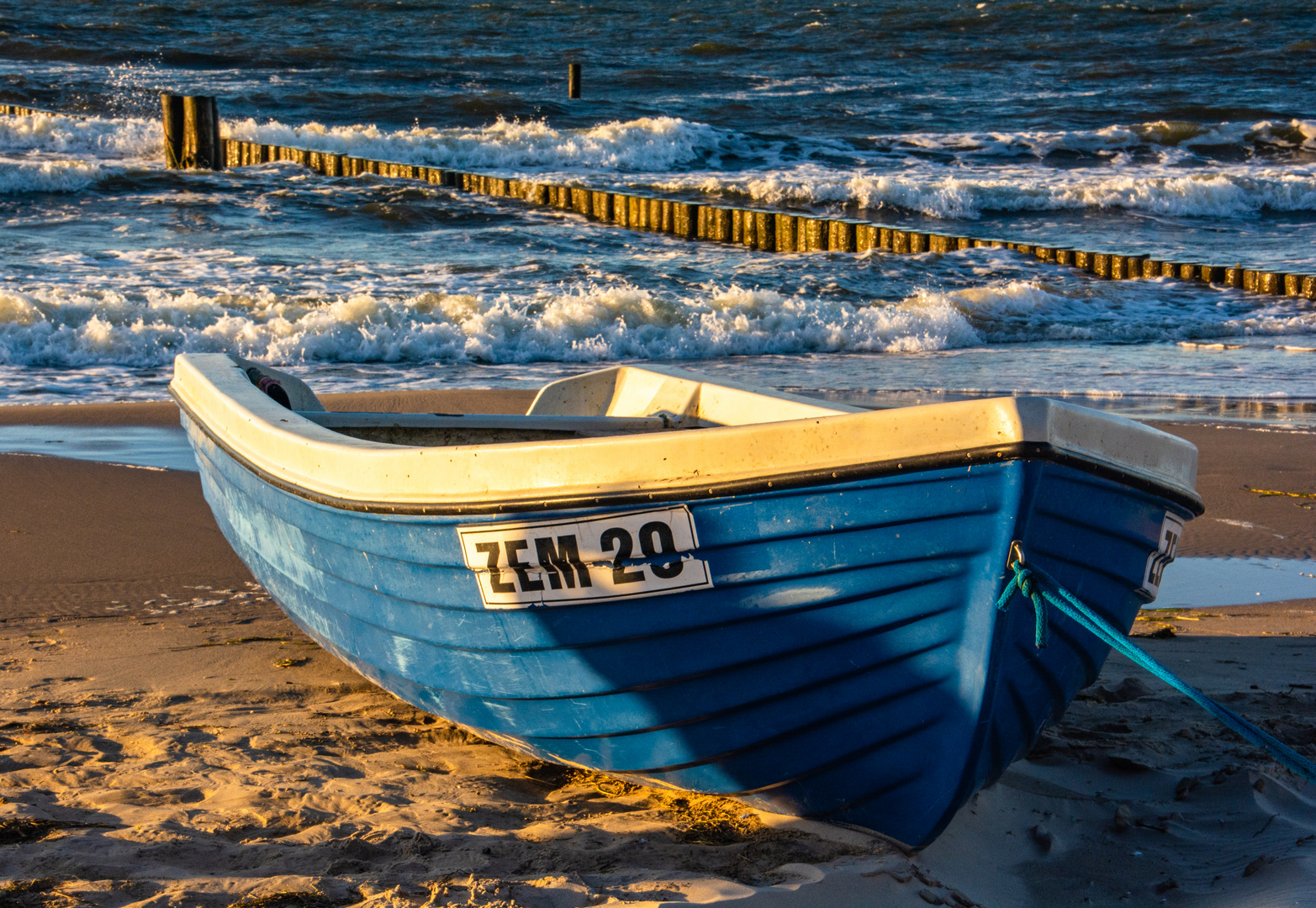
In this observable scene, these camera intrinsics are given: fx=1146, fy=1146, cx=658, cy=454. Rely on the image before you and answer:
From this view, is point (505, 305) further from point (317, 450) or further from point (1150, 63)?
point (1150, 63)

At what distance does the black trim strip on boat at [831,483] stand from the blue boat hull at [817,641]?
2cm

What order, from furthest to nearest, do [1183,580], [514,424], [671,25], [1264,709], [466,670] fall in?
[671,25] → [1183,580] → [514,424] → [1264,709] → [466,670]

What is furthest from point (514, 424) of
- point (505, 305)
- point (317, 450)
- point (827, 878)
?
point (505, 305)

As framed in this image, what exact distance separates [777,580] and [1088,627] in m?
0.59

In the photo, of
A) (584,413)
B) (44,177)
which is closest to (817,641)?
(584,413)

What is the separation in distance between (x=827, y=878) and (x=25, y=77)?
2840 centimetres

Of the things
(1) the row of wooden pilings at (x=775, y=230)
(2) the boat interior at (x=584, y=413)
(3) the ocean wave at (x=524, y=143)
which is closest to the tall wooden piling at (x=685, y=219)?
(1) the row of wooden pilings at (x=775, y=230)

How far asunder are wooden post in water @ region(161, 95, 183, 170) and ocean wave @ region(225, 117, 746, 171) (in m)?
2.28

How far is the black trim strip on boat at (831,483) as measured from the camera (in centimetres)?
Answer: 201

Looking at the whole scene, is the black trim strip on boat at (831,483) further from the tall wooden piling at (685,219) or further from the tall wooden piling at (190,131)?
the tall wooden piling at (190,131)

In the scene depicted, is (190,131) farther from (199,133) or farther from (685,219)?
(685,219)

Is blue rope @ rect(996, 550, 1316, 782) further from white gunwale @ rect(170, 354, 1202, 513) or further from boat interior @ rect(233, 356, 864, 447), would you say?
boat interior @ rect(233, 356, 864, 447)

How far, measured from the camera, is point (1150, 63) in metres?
32.5

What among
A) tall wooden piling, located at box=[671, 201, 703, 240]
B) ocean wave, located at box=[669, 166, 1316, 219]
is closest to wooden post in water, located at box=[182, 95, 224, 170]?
ocean wave, located at box=[669, 166, 1316, 219]
